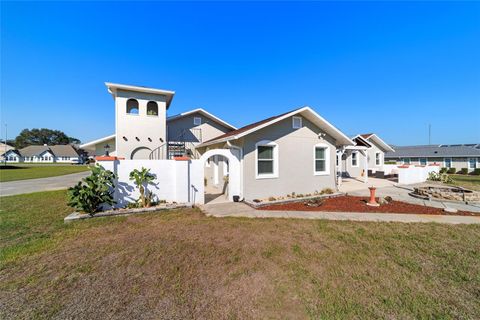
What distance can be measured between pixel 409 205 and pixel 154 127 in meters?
14.8

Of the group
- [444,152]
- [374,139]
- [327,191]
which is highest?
Result: [374,139]

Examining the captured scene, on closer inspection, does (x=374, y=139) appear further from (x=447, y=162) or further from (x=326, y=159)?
(x=447, y=162)

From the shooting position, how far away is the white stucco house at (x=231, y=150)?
8594mm

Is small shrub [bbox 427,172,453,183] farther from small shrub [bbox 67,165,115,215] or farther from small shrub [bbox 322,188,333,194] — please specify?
small shrub [bbox 67,165,115,215]

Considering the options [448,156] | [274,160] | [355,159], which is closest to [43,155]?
[274,160]

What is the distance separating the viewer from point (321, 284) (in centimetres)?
314

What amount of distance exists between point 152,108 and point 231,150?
7.97 meters

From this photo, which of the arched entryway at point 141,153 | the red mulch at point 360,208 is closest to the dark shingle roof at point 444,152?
the red mulch at point 360,208

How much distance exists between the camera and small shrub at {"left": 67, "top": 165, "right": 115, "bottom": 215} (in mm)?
6641

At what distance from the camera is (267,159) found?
9734 mm

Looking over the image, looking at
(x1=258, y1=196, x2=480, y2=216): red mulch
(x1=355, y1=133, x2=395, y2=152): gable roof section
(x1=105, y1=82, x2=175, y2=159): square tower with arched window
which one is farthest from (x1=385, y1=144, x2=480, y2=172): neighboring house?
(x1=105, y1=82, x2=175, y2=159): square tower with arched window

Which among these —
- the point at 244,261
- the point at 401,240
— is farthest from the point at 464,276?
the point at 244,261

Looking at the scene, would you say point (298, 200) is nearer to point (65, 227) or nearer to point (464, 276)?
point (464, 276)

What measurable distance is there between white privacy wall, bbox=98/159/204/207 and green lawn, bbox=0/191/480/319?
6.19ft
